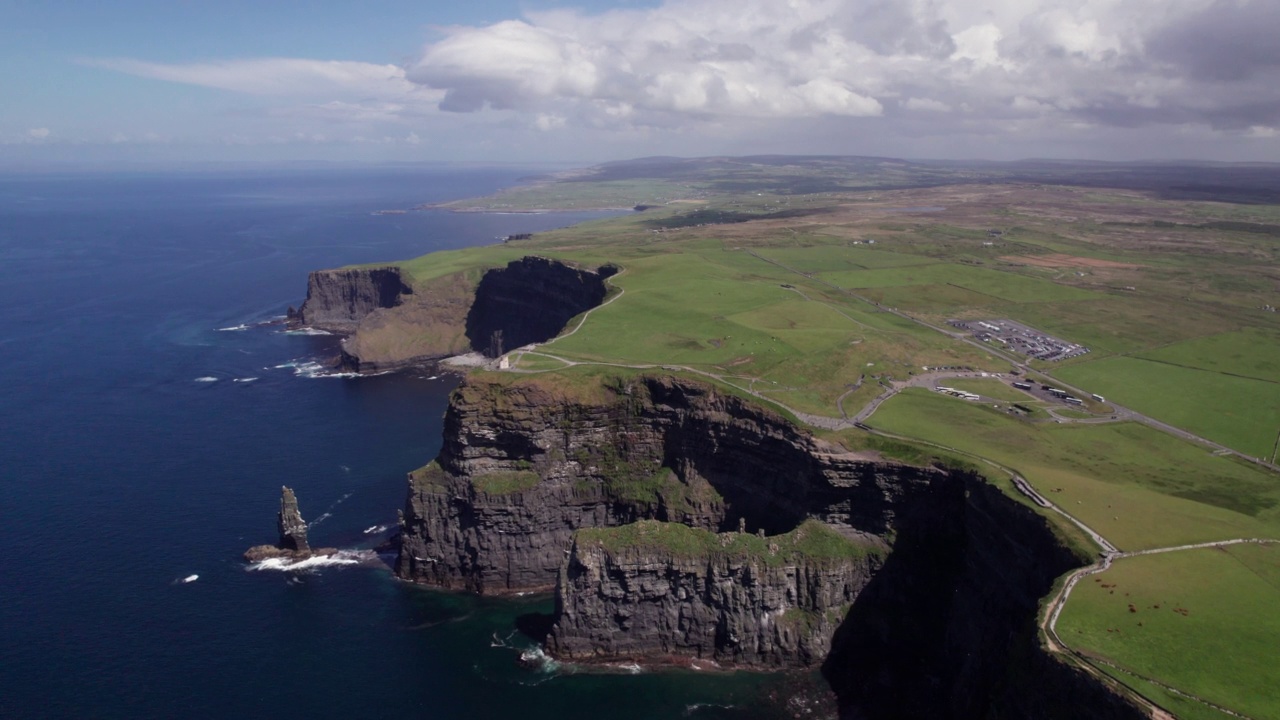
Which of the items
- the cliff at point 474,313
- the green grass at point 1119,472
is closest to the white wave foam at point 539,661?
the green grass at point 1119,472

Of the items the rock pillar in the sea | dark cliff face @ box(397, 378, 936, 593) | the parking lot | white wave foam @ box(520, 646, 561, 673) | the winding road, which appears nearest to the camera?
the winding road

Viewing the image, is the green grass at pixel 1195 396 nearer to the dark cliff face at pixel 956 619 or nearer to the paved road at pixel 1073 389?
the paved road at pixel 1073 389

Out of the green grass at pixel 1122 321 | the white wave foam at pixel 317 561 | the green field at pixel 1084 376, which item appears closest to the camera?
the green field at pixel 1084 376

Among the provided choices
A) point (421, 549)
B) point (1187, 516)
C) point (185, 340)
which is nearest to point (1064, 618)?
point (1187, 516)

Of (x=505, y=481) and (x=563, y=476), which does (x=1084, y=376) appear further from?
(x=505, y=481)

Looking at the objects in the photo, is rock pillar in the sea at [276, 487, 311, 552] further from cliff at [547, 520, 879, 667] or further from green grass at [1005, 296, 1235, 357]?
green grass at [1005, 296, 1235, 357]

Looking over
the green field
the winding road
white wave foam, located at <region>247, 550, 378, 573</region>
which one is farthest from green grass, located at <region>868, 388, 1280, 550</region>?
white wave foam, located at <region>247, 550, 378, 573</region>
